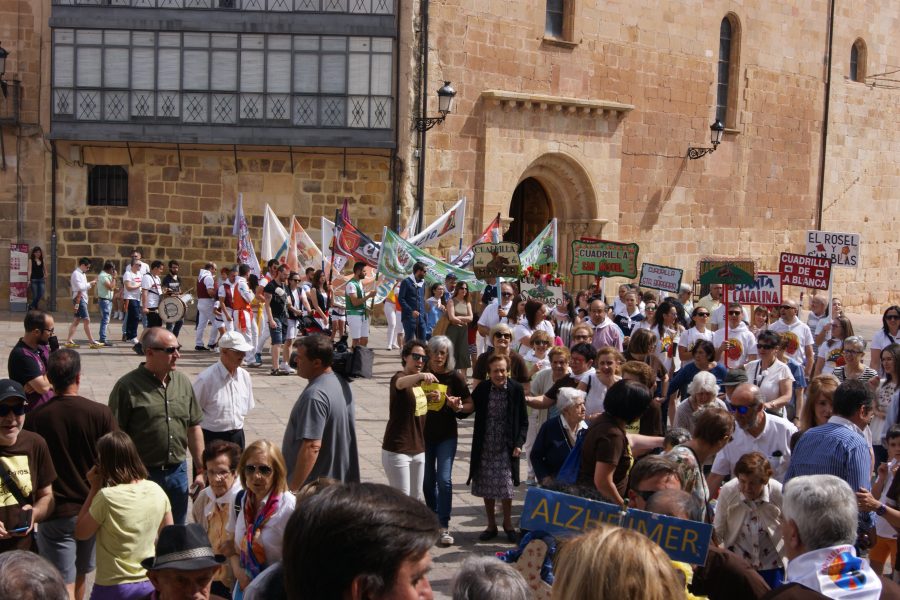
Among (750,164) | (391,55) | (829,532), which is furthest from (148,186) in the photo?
(829,532)

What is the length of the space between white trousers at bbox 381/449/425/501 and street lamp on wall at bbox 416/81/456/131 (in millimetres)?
14199

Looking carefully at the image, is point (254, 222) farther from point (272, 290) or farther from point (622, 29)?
point (622, 29)

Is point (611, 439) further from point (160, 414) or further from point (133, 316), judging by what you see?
point (133, 316)

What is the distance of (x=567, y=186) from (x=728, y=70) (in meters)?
6.77

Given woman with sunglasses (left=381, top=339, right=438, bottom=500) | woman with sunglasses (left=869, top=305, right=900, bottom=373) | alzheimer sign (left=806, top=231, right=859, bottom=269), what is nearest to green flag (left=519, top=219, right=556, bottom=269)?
alzheimer sign (left=806, top=231, right=859, bottom=269)

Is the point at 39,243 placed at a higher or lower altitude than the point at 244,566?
higher

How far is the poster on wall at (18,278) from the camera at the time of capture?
21188 millimetres

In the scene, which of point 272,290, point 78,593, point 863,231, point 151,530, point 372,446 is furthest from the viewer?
point 863,231

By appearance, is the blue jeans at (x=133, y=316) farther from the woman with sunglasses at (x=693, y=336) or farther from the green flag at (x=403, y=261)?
the woman with sunglasses at (x=693, y=336)

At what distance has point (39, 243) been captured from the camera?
21.8 m

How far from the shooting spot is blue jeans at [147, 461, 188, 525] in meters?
6.43

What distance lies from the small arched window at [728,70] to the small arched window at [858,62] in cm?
534

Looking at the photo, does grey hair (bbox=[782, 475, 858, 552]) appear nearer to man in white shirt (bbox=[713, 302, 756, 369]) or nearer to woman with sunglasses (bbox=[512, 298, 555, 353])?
woman with sunglasses (bbox=[512, 298, 555, 353])

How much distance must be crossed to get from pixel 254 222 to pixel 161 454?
16.2 metres
